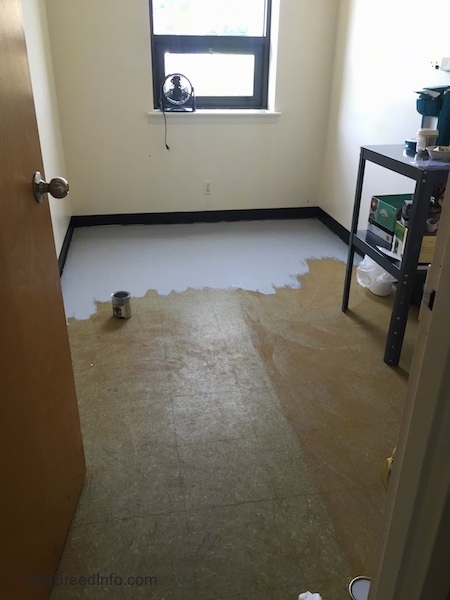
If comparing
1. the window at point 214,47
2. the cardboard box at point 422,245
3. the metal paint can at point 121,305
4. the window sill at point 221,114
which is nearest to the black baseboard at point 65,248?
the metal paint can at point 121,305

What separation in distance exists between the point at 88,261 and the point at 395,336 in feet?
6.40

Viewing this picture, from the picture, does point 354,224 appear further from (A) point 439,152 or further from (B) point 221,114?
(B) point 221,114

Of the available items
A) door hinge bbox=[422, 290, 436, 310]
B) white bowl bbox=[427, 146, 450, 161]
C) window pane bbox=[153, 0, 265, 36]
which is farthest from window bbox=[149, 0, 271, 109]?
door hinge bbox=[422, 290, 436, 310]

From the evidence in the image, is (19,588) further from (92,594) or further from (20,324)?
(20,324)

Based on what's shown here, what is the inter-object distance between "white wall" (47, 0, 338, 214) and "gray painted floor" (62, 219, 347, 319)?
0.25 meters

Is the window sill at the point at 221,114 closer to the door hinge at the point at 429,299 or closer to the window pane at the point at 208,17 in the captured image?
the window pane at the point at 208,17

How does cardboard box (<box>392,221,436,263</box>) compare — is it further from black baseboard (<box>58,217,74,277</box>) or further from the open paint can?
black baseboard (<box>58,217,74,277</box>)

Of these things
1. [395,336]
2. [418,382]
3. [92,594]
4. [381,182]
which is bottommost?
[92,594]

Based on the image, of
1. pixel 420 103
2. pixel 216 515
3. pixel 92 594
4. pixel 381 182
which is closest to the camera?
pixel 92 594

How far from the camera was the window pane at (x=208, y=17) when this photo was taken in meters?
3.39

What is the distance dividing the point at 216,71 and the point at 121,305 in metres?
2.07

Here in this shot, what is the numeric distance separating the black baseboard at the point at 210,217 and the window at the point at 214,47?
80cm

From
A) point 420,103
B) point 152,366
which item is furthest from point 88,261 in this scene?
point 420,103

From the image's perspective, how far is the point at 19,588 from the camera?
40.3 inches
